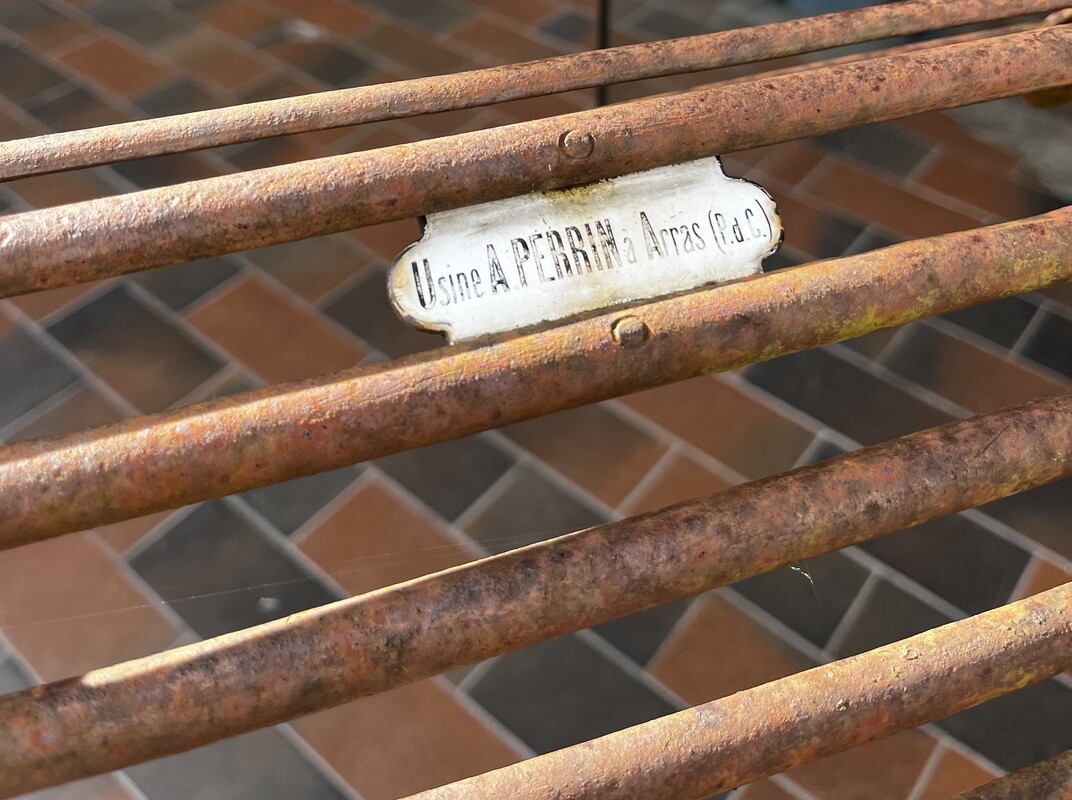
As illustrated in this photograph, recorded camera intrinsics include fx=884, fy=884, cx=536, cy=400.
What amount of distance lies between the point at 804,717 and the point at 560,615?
0.72 ft

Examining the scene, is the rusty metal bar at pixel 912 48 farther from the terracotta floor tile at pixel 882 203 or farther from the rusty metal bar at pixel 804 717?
the terracotta floor tile at pixel 882 203

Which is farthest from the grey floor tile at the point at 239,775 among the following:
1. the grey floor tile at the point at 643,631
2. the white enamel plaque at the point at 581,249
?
the white enamel plaque at the point at 581,249

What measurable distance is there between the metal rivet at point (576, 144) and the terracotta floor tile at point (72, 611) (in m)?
1.00

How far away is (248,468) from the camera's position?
669 millimetres

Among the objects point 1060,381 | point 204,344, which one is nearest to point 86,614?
point 204,344

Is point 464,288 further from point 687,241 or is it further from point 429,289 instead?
point 687,241

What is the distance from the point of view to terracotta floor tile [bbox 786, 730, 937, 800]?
1.21 metres

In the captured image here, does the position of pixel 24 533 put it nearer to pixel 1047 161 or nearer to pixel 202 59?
pixel 202 59

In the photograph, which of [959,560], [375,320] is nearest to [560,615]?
[959,560]

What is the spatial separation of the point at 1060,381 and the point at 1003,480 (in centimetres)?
100

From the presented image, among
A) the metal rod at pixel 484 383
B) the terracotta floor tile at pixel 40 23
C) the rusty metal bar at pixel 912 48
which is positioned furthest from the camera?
the terracotta floor tile at pixel 40 23

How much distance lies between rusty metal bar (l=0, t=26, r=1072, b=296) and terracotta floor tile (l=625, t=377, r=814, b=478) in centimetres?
78

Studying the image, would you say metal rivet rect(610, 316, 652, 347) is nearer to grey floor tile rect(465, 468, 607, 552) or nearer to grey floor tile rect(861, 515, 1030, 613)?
grey floor tile rect(465, 468, 607, 552)

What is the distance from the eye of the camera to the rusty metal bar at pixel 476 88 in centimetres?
84
